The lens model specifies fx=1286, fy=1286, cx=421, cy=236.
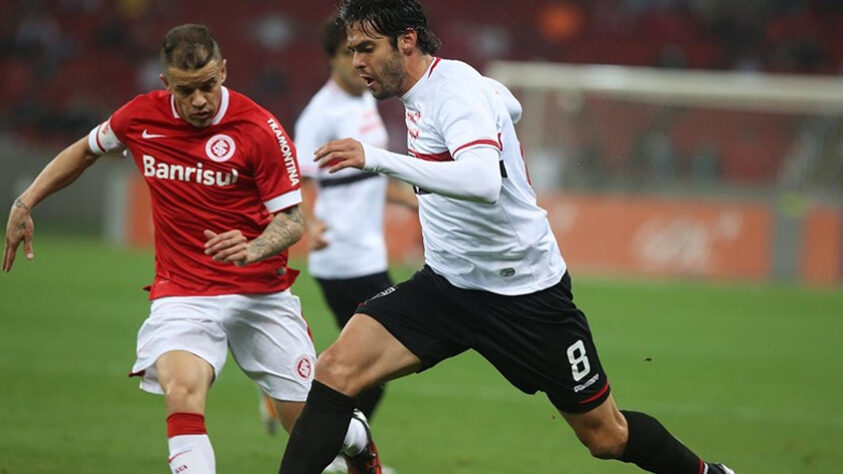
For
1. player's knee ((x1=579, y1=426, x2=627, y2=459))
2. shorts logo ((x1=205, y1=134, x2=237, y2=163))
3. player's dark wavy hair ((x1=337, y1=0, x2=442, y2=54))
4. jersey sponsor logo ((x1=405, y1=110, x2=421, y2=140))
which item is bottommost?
player's knee ((x1=579, y1=426, x2=627, y2=459))

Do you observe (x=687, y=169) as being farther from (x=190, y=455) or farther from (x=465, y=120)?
(x=190, y=455)

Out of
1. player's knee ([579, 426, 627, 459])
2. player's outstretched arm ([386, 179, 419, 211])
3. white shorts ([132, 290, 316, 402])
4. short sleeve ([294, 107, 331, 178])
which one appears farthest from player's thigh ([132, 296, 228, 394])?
player's outstretched arm ([386, 179, 419, 211])

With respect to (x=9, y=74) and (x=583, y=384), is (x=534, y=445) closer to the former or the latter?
(x=583, y=384)

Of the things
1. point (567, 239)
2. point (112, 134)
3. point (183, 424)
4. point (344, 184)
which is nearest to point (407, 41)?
point (112, 134)

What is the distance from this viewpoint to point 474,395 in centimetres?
1037

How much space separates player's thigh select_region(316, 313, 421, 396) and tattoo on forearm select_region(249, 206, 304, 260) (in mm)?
481

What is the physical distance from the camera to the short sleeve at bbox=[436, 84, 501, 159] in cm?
500

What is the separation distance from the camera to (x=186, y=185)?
5930 mm

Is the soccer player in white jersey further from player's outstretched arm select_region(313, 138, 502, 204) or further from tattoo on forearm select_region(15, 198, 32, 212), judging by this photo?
tattoo on forearm select_region(15, 198, 32, 212)

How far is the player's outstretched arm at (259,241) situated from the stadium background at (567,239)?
1.84m

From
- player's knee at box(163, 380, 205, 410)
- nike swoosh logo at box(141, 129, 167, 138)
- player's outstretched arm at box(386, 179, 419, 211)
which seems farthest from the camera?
player's outstretched arm at box(386, 179, 419, 211)

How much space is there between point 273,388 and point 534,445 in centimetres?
274

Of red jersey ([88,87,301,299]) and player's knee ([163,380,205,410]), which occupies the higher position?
red jersey ([88,87,301,299])

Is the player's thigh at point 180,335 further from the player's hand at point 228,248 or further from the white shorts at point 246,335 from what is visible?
the player's hand at point 228,248
